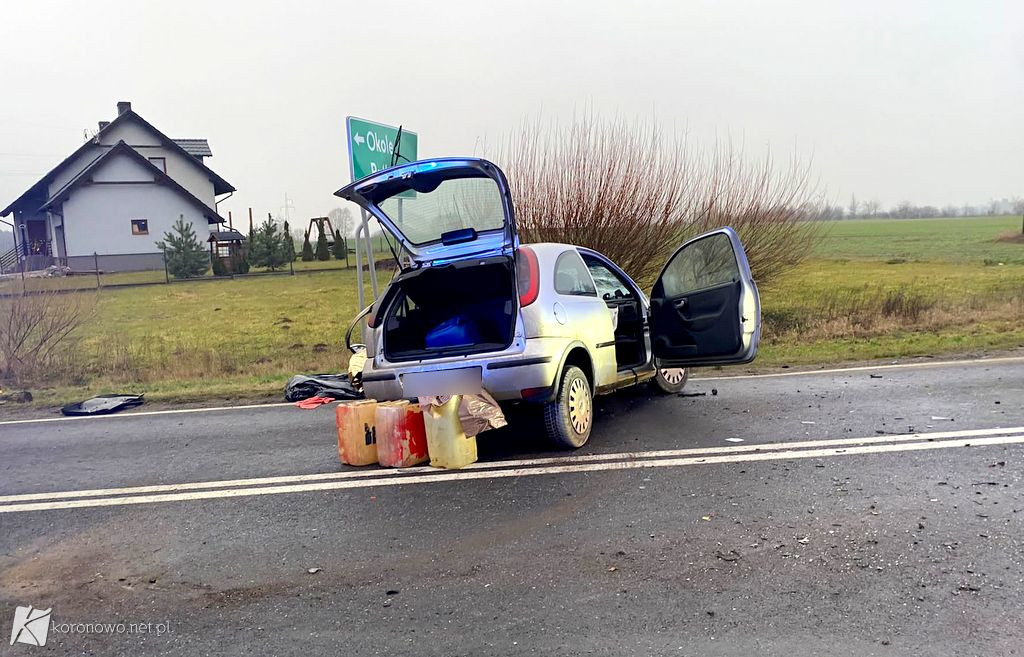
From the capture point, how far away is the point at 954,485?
179 inches

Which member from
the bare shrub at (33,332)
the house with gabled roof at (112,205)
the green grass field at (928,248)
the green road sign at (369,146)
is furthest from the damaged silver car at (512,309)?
the house with gabled roof at (112,205)

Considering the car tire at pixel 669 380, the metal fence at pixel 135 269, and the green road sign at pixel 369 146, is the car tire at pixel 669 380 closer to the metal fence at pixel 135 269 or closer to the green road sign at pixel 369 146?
the green road sign at pixel 369 146

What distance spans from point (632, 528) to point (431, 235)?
3.24 m

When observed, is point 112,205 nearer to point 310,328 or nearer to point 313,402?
point 310,328

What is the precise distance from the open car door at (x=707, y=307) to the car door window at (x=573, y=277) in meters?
0.75

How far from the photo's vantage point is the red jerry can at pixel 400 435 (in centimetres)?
557

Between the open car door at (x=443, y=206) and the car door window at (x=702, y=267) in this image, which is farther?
the car door window at (x=702, y=267)

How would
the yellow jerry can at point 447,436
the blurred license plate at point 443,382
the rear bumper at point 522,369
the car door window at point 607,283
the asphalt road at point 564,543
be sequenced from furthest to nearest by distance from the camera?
the car door window at point 607,283
the blurred license plate at point 443,382
the rear bumper at point 522,369
the yellow jerry can at point 447,436
the asphalt road at point 564,543

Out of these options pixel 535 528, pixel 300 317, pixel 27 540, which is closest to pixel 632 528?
pixel 535 528

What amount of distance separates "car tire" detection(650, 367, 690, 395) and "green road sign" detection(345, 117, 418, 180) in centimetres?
363

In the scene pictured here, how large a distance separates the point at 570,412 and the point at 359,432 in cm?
160

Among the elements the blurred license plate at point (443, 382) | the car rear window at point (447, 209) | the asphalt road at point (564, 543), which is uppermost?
the car rear window at point (447, 209)

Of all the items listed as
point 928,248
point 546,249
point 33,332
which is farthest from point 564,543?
point 928,248

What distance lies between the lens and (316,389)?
9258 millimetres
